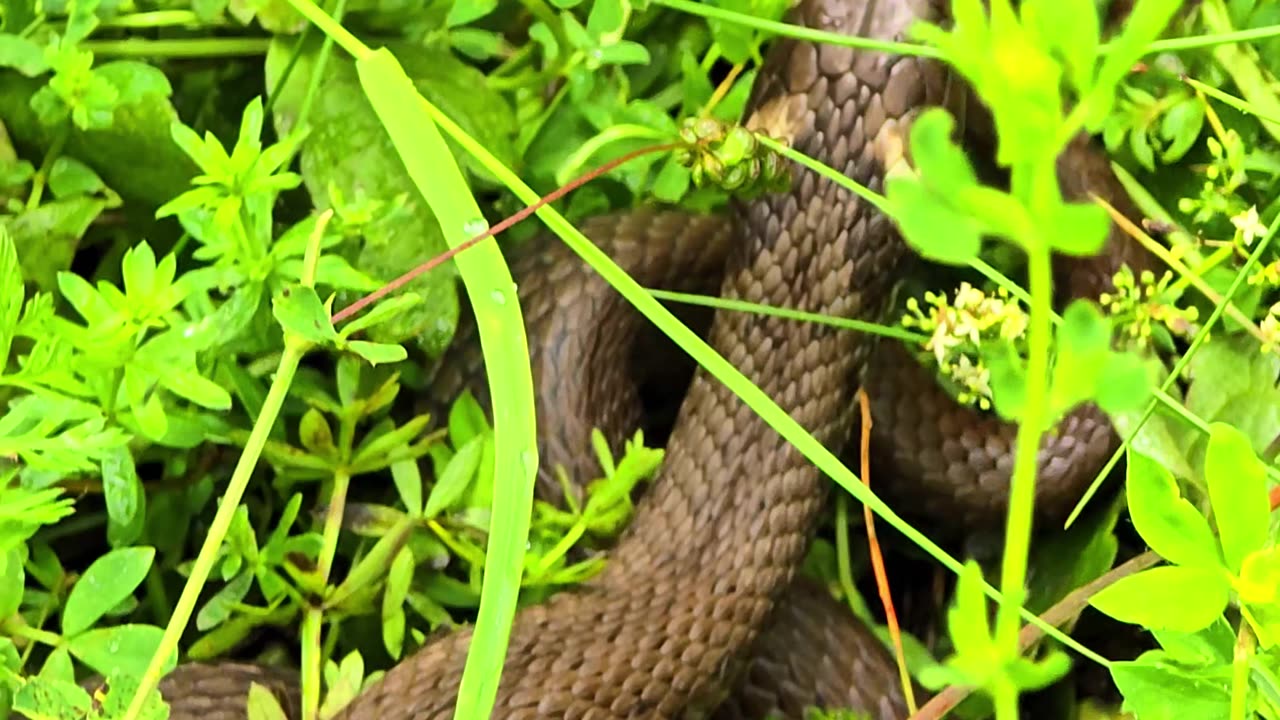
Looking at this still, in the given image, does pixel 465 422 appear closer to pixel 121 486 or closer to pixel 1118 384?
pixel 121 486

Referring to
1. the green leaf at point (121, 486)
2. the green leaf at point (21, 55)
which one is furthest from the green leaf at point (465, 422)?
the green leaf at point (21, 55)

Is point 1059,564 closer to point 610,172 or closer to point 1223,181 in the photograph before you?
point 1223,181

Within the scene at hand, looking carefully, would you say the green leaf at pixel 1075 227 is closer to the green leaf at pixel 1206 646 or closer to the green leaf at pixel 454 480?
the green leaf at pixel 1206 646

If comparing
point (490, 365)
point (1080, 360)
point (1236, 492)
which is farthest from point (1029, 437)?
point (490, 365)

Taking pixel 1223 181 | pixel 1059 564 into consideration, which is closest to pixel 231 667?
pixel 1059 564

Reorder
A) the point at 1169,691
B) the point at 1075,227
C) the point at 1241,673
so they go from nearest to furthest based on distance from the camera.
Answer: the point at 1075,227 < the point at 1241,673 < the point at 1169,691
